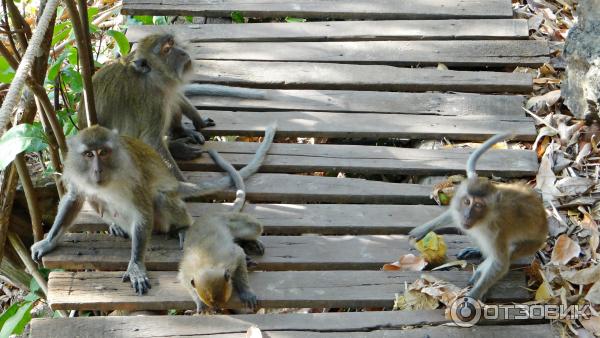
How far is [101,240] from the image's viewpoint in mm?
5539

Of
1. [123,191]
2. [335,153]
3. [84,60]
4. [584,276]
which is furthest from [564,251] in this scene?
[84,60]

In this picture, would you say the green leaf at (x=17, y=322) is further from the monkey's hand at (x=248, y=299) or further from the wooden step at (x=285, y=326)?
the monkey's hand at (x=248, y=299)

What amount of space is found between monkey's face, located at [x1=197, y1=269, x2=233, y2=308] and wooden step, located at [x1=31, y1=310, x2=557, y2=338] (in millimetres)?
121

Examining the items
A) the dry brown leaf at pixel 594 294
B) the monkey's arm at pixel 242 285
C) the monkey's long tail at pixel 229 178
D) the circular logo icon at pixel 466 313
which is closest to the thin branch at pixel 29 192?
the monkey's long tail at pixel 229 178

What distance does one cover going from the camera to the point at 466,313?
4863 mm

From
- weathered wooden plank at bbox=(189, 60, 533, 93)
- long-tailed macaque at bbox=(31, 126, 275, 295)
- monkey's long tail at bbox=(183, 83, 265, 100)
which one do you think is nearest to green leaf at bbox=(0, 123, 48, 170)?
long-tailed macaque at bbox=(31, 126, 275, 295)

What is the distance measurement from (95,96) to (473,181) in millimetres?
2855

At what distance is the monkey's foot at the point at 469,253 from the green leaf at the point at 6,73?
3.38 metres

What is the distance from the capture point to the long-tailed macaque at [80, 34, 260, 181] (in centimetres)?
604

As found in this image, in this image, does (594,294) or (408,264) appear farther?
(408,264)

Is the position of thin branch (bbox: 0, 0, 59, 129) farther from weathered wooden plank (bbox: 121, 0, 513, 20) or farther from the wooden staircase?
weathered wooden plank (bbox: 121, 0, 513, 20)

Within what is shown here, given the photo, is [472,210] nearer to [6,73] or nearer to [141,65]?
[141,65]

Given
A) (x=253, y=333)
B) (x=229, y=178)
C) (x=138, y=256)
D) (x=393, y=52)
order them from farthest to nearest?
(x=393, y=52), (x=229, y=178), (x=138, y=256), (x=253, y=333)

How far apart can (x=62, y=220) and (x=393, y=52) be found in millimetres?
3487
